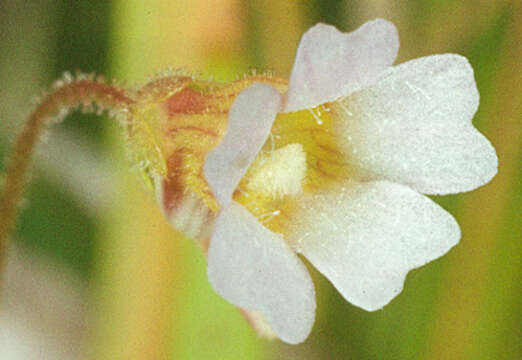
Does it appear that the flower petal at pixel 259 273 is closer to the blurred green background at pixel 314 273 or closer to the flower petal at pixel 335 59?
the flower petal at pixel 335 59

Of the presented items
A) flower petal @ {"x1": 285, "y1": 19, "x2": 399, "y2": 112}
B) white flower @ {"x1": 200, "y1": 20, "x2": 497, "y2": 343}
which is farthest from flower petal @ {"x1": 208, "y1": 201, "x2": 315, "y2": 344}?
flower petal @ {"x1": 285, "y1": 19, "x2": 399, "y2": 112}

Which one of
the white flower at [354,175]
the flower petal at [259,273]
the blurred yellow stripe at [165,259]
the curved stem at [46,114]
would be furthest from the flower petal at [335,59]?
the blurred yellow stripe at [165,259]

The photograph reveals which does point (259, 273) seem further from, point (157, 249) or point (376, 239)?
point (157, 249)

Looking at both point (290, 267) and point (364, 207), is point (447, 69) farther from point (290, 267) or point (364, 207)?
point (290, 267)

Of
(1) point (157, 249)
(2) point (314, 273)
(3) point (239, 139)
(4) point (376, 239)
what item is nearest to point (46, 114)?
(3) point (239, 139)

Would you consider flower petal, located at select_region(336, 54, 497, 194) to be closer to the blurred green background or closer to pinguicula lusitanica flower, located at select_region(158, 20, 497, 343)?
pinguicula lusitanica flower, located at select_region(158, 20, 497, 343)

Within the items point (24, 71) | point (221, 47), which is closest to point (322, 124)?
point (221, 47)
